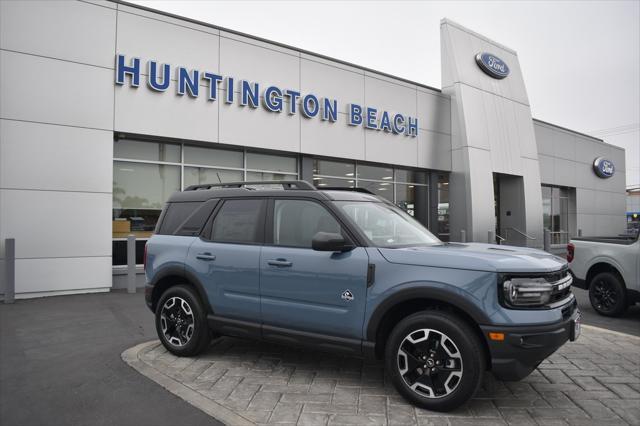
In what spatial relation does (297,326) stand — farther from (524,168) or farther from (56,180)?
(524,168)

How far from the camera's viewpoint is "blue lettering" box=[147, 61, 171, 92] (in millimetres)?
10242

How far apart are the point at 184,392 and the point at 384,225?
7.79 feet

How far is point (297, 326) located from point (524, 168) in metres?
18.4

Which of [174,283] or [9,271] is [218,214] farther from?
[9,271]

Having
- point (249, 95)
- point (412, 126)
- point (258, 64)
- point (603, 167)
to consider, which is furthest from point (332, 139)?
point (603, 167)

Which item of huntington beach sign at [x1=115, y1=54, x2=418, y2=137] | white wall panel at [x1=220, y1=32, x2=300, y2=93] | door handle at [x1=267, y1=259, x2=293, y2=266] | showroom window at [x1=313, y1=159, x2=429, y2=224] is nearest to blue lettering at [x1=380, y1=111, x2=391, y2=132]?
huntington beach sign at [x1=115, y1=54, x2=418, y2=137]

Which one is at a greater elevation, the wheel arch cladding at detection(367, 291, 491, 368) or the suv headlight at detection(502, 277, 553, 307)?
the suv headlight at detection(502, 277, 553, 307)

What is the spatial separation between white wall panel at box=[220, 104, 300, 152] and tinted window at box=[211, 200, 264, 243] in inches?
279

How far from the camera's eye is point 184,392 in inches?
149

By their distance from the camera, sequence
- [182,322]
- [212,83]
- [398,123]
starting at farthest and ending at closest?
[398,123]
[212,83]
[182,322]

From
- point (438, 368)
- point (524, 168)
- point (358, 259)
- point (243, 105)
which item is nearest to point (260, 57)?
point (243, 105)

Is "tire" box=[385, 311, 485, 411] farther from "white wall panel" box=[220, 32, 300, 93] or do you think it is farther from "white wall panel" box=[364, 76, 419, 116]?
"white wall panel" box=[364, 76, 419, 116]

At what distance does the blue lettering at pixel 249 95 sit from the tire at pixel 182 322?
7.89m

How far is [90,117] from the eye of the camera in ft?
31.3
